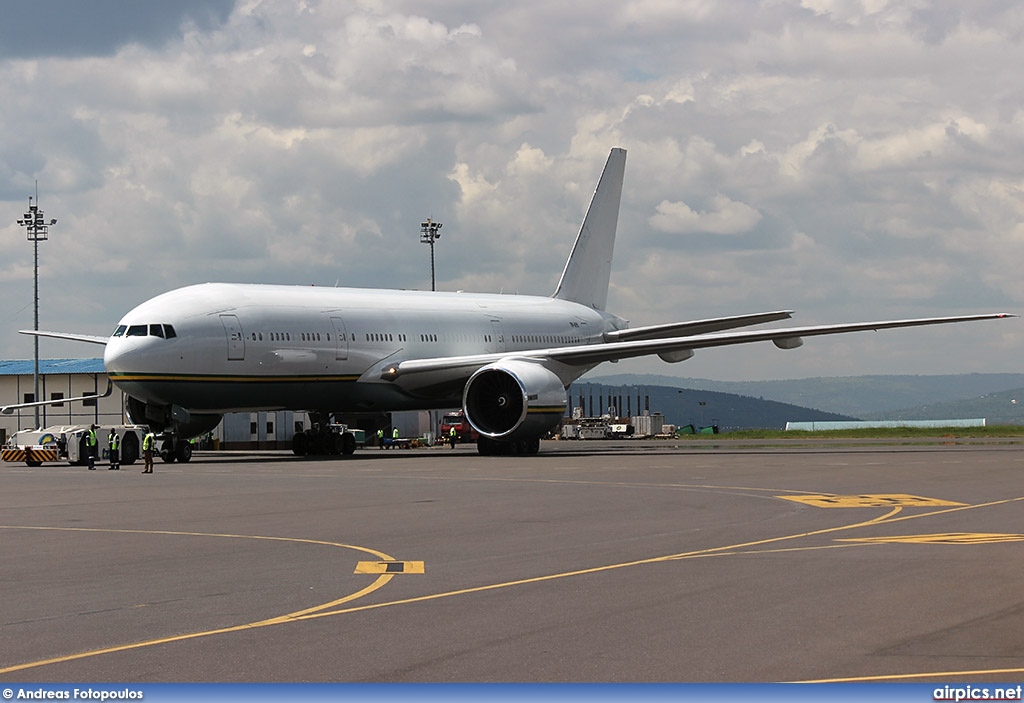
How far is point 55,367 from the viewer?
88250 mm

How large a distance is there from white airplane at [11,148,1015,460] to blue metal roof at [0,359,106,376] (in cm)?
3051

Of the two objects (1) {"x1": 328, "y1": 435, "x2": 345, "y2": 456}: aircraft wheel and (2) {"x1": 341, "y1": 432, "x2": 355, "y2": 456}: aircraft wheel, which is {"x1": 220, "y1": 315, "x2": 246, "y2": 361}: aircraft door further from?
(2) {"x1": 341, "y1": 432, "x2": 355, "y2": 456}: aircraft wheel

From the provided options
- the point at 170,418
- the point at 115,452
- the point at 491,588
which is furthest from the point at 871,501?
the point at 115,452

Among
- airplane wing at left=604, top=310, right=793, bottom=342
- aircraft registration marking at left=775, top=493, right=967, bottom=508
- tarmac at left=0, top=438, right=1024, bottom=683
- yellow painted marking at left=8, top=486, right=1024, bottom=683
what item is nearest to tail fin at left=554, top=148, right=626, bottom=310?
airplane wing at left=604, top=310, right=793, bottom=342

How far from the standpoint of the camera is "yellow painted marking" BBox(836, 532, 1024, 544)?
1673 centimetres

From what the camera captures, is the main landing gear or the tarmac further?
the main landing gear

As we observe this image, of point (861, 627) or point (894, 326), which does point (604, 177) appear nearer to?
point (894, 326)

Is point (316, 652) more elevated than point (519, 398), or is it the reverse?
point (519, 398)

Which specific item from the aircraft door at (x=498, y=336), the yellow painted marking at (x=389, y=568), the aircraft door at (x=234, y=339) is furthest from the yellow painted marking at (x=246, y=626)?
the aircraft door at (x=498, y=336)

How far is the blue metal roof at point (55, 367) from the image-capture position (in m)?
84.4

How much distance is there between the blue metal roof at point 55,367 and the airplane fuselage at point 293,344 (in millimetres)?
37872

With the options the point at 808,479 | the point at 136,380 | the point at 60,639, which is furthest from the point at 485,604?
the point at 136,380

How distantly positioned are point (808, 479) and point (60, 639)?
70.8ft

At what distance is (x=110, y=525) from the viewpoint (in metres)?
20.6
